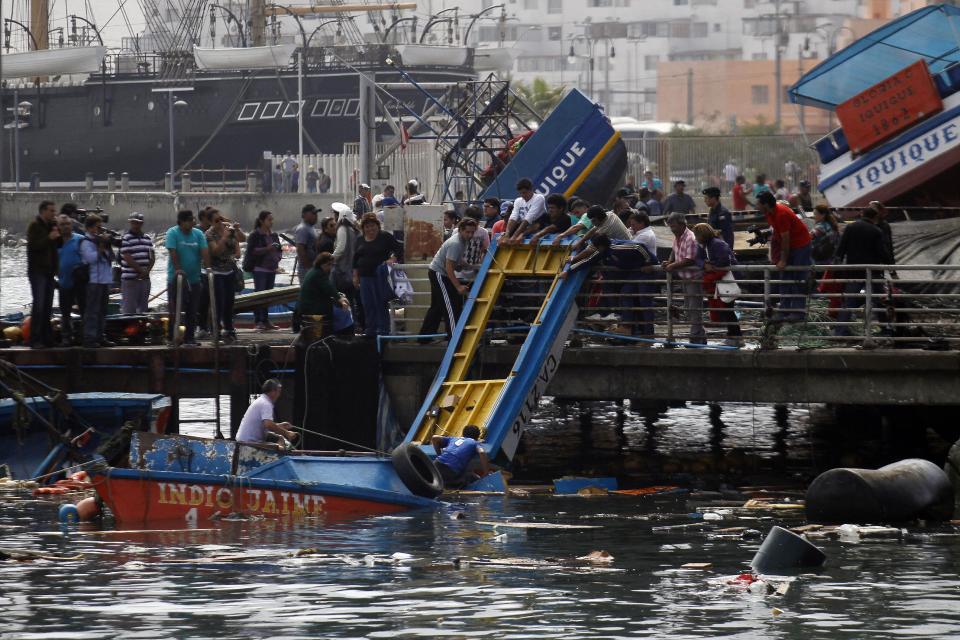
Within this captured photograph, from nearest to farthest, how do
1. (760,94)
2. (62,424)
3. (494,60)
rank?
(62,424)
(494,60)
(760,94)

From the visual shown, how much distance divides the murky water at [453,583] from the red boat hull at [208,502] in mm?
255

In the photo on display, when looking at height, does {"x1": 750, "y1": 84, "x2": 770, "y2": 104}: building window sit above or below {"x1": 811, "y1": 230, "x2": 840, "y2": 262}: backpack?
above

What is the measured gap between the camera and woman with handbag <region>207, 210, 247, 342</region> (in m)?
21.6

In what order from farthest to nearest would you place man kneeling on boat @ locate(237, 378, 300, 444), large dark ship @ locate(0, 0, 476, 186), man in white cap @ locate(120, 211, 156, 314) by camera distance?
large dark ship @ locate(0, 0, 476, 186), man in white cap @ locate(120, 211, 156, 314), man kneeling on boat @ locate(237, 378, 300, 444)

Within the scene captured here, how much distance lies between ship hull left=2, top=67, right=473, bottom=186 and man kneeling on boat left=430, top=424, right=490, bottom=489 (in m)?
70.6

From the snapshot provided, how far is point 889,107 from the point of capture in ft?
82.8

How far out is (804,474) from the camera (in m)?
20.9

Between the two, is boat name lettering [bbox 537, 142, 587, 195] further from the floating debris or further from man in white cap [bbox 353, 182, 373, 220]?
the floating debris

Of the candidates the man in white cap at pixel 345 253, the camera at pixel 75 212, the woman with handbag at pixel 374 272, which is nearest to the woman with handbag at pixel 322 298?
the woman with handbag at pixel 374 272

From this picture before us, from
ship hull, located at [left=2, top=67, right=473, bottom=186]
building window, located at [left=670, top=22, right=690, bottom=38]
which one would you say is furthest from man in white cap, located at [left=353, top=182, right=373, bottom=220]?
building window, located at [left=670, top=22, right=690, bottom=38]

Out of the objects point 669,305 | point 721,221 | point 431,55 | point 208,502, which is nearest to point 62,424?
point 208,502

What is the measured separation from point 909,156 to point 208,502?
1319 centimetres

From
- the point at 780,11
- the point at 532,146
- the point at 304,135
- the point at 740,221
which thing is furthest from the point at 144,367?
the point at 780,11

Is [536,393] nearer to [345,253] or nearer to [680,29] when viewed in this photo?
[345,253]
